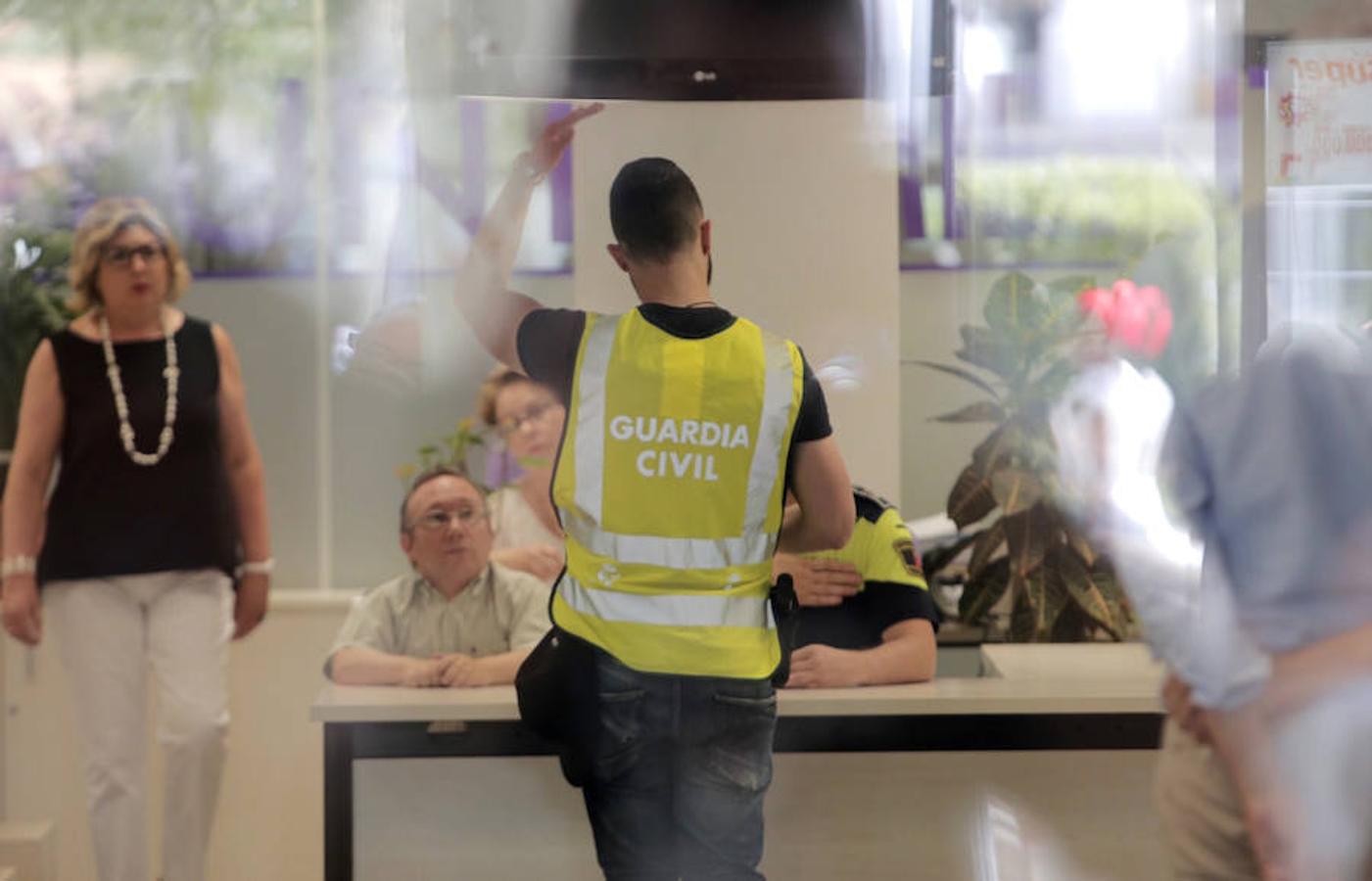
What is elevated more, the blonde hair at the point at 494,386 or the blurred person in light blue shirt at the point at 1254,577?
the blonde hair at the point at 494,386

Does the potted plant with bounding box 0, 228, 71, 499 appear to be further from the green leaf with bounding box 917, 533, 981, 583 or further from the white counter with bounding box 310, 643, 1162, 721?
the green leaf with bounding box 917, 533, 981, 583

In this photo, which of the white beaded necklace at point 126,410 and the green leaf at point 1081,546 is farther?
the green leaf at point 1081,546

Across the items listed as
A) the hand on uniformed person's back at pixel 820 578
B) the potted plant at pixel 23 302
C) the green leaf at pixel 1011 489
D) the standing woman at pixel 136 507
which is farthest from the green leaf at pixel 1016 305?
the potted plant at pixel 23 302

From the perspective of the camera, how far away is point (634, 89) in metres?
1.31

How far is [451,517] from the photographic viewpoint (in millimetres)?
1305

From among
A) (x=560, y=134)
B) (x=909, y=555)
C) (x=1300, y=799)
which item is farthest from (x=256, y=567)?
(x=1300, y=799)

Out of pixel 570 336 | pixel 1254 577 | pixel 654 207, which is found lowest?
pixel 1254 577

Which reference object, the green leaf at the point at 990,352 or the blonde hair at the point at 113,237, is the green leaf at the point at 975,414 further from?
the blonde hair at the point at 113,237

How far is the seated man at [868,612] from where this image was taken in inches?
52.9

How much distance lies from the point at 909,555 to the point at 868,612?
0.21ft

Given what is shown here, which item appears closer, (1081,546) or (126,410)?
(126,410)

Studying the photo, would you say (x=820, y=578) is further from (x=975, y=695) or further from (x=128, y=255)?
(x=128, y=255)

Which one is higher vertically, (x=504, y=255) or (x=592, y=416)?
(x=504, y=255)

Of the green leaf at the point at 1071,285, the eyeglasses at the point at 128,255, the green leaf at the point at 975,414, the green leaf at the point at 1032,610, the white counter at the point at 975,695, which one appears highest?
the eyeglasses at the point at 128,255
